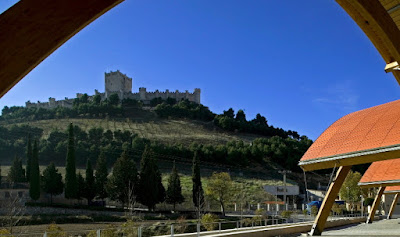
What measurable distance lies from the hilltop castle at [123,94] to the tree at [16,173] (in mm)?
78328

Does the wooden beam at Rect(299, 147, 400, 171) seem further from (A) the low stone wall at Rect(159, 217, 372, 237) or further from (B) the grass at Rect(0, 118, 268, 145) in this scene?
(B) the grass at Rect(0, 118, 268, 145)

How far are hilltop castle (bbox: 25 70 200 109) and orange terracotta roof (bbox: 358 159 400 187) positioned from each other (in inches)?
3911

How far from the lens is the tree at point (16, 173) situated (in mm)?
40719

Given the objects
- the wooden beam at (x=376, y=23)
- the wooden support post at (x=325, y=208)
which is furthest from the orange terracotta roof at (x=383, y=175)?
the wooden beam at (x=376, y=23)

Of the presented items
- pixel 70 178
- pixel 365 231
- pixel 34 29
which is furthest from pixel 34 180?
pixel 34 29

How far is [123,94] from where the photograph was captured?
122 meters

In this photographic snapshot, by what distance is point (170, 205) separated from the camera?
4584 centimetres

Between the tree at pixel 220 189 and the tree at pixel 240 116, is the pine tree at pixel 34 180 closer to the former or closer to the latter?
the tree at pixel 220 189

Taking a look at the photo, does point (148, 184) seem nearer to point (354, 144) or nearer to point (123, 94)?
point (354, 144)

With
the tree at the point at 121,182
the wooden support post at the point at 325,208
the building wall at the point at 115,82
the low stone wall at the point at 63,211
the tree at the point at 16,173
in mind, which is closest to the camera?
the wooden support post at the point at 325,208

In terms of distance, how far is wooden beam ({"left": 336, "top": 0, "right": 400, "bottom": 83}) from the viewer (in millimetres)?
4366

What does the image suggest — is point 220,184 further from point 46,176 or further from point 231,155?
point 231,155

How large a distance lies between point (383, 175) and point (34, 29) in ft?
85.5

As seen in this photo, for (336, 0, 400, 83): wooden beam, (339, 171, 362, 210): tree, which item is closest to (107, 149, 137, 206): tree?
(339, 171, 362, 210): tree
